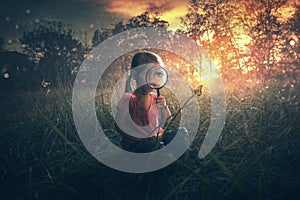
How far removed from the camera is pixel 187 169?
1419mm

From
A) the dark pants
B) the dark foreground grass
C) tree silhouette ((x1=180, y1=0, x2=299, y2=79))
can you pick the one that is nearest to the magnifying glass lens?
the dark pants

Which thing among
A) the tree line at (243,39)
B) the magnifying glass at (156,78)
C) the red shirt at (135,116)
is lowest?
the red shirt at (135,116)

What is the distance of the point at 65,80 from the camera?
3.36 meters

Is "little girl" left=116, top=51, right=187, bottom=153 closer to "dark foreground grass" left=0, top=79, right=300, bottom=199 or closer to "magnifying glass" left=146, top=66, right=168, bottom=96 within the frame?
"magnifying glass" left=146, top=66, right=168, bottom=96

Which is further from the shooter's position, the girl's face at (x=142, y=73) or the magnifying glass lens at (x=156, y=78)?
the girl's face at (x=142, y=73)

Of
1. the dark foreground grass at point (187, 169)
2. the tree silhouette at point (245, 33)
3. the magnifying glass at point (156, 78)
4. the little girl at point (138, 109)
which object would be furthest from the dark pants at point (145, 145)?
the tree silhouette at point (245, 33)

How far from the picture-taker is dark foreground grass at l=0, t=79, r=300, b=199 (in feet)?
4.93

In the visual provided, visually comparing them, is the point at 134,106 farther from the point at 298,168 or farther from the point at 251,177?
the point at 298,168

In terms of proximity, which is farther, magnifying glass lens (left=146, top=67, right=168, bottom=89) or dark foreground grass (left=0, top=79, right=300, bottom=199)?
magnifying glass lens (left=146, top=67, right=168, bottom=89)

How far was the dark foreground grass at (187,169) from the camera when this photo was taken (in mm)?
1501

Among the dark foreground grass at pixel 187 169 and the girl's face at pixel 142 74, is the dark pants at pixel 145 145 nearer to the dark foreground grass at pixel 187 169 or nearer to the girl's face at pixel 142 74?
the dark foreground grass at pixel 187 169

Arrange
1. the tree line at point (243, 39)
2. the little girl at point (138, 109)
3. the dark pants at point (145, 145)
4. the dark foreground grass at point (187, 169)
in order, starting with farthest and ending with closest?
1. the tree line at point (243, 39)
2. the little girl at point (138, 109)
3. the dark pants at point (145, 145)
4. the dark foreground grass at point (187, 169)

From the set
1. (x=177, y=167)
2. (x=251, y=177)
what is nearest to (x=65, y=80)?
(x=177, y=167)

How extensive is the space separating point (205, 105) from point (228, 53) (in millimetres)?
2594
